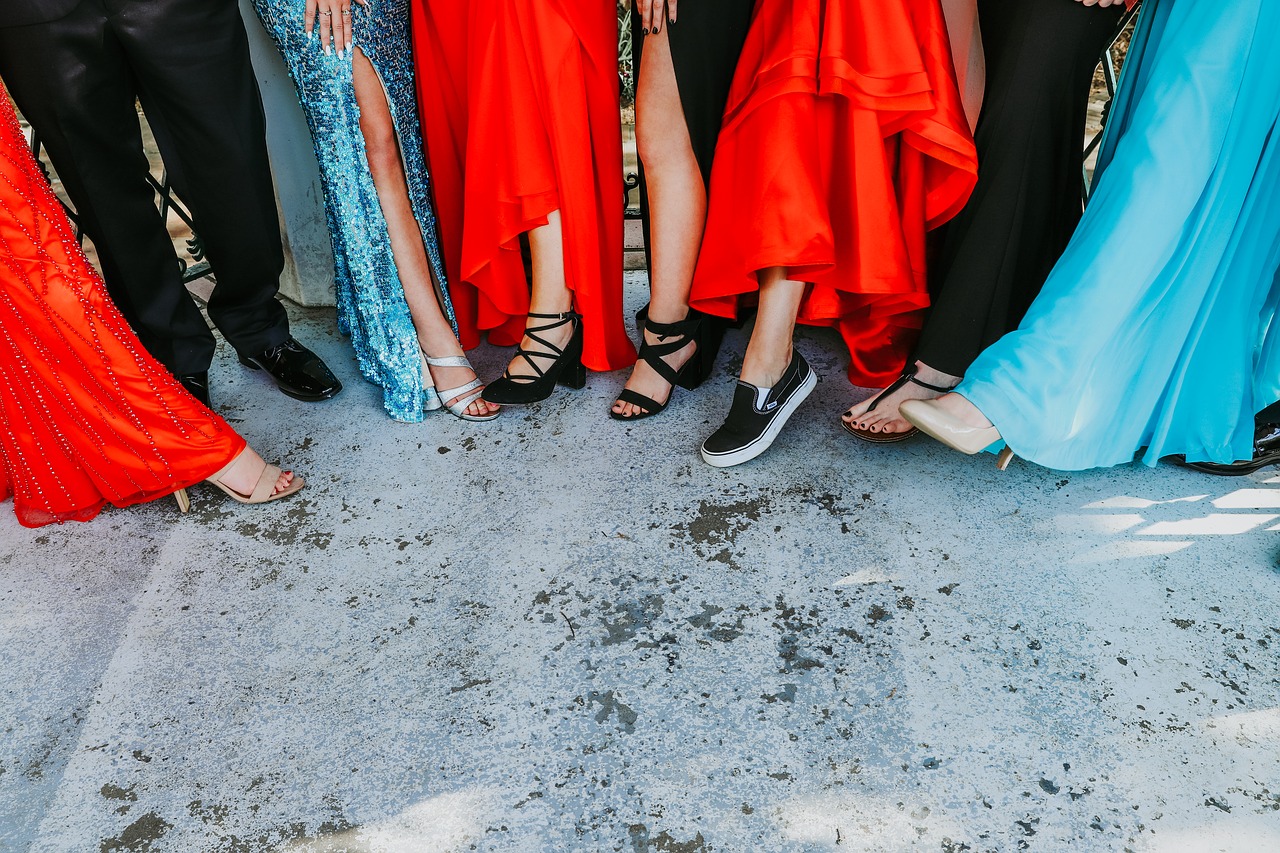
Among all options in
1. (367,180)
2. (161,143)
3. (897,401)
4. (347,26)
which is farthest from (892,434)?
(161,143)

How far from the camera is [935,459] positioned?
1820mm

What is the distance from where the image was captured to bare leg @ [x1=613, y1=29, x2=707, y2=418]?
1.88 m

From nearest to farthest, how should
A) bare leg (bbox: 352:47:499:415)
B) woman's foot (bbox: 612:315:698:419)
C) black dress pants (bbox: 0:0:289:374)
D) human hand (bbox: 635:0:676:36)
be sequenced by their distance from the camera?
black dress pants (bbox: 0:0:289:374) < human hand (bbox: 635:0:676:36) < bare leg (bbox: 352:47:499:415) < woman's foot (bbox: 612:315:698:419)

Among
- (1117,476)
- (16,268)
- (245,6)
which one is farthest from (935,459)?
(245,6)

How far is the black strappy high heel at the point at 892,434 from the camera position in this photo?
1.85 metres

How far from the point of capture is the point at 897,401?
6.10 ft

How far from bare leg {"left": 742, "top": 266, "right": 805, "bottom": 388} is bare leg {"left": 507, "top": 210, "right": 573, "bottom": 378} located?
49 cm

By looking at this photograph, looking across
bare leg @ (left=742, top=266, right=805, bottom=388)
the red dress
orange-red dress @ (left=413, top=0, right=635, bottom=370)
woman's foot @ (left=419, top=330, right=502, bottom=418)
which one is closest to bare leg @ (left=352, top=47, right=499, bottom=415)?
woman's foot @ (left=419, top=330, right=502, bottom=418)

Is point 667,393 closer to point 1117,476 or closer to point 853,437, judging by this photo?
point 853,437

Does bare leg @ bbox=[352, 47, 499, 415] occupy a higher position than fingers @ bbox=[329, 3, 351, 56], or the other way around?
fingers @ bbox=[329, 3, 351, 56]

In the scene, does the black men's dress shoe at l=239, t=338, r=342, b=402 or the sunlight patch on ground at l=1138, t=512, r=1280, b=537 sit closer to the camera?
the sunlight patch on ground at l=1138, t=512, r=1280, b=537

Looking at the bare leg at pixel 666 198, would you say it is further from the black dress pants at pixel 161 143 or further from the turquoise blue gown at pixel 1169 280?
the black dress pants at pixel 161 143

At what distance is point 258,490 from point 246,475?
0.04 metres

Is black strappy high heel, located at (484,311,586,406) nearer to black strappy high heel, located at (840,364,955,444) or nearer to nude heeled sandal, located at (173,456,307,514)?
nude heeled sandal, located at (173,456,307,514)
